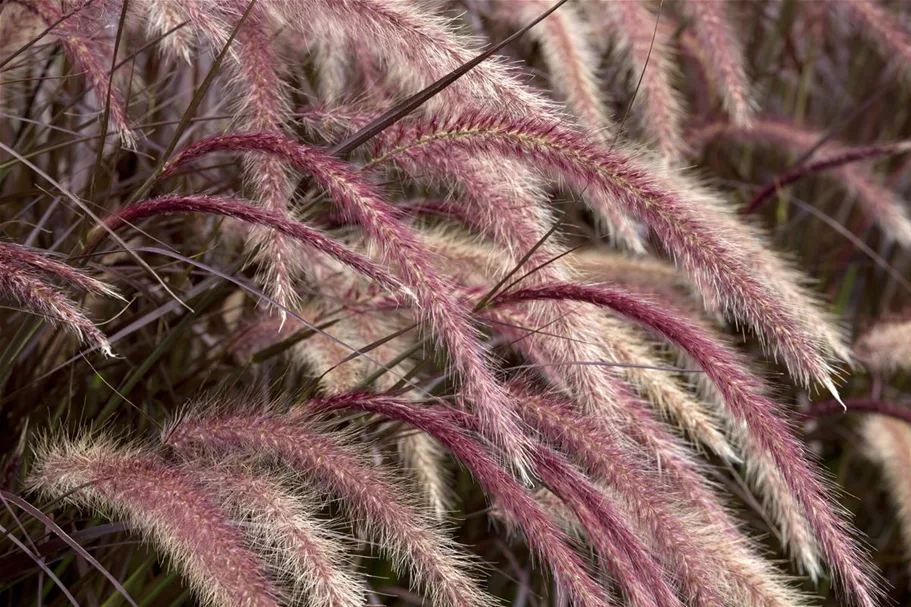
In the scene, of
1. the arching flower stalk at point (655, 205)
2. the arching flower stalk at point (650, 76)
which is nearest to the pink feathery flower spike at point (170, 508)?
the arching flower stalk at point (655, 205)

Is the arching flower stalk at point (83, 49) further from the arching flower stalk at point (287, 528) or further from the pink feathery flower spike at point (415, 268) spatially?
the arching flower stalk at point (287, 528)

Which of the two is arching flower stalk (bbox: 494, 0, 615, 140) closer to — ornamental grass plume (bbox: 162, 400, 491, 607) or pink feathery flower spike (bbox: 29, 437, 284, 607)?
ornamental grass plume (bbox: 162, 400, 491, 607)

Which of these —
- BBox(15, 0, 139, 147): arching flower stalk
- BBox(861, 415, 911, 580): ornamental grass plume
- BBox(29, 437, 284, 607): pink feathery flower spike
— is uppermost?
BBox(15, 0, 139, 147): arching flower stalk

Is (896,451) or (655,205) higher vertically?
(655,205)

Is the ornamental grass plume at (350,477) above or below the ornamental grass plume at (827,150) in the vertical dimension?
below

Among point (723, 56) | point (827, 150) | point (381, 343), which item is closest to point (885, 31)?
point (827, 150)

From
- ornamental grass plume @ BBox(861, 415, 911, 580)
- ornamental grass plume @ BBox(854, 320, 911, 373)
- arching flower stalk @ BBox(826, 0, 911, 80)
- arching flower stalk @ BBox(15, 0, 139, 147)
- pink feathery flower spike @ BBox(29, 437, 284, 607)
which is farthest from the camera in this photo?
arching flower stalk @ BBox(826, 0, 911, 80)

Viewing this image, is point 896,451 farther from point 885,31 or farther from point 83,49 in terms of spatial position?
point 83,49

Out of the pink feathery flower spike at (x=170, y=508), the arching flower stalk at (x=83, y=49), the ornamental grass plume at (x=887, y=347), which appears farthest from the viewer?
the ornamental grass plume at (x=887, y=347)

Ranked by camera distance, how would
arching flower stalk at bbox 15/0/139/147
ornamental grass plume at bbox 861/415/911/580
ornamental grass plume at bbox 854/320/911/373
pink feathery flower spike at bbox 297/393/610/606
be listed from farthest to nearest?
1. ornamental grass plume at bbox 854/320/911/373
2. ornamental grass plume at bbox 861/415/911/580
3. arching flower stalk at bbox 15/0/139/147
4. pink feathery flower spike at bbox 297/393/610/606

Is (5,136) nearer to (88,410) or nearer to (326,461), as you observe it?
(88,410)

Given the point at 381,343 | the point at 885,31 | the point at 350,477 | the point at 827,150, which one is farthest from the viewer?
the point at 827,150

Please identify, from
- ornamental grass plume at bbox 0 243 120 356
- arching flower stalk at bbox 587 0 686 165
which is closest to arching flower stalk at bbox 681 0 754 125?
arching flower stalk at bbox 587 0 686 165
